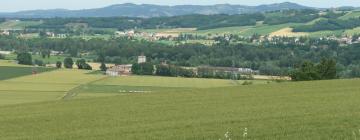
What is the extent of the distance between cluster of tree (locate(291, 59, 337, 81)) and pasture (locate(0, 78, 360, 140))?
19844mm

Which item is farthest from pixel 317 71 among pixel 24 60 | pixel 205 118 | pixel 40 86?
pixel 24 60

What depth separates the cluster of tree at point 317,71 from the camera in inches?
1871

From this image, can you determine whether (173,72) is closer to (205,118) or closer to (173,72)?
(173,72)

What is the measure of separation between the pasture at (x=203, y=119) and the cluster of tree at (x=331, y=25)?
13774cm

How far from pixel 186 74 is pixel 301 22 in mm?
117392

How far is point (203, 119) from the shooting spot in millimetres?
18891

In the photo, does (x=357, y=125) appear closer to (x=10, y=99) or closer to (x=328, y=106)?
(x=328, y=106)

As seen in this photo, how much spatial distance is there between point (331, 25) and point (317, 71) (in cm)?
11959

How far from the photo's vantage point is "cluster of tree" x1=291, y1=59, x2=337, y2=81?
1871 inches

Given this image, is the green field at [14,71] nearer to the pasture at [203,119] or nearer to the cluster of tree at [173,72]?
the cluster of tree at [173,72]

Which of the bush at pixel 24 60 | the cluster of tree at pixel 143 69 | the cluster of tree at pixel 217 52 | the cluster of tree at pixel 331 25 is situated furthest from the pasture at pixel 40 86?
the cluster of tree at pixel 331 25

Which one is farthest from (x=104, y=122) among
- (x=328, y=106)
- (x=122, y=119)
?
(x=328, y=106)

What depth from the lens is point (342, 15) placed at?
184 m

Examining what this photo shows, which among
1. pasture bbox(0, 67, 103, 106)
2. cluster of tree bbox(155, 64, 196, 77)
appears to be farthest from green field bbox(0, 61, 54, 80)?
cluster of tree bbox(155, 64, 196, 77)
